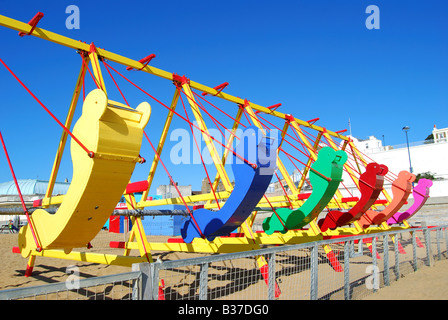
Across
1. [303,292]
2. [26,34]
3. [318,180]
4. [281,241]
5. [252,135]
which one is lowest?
[303,292]

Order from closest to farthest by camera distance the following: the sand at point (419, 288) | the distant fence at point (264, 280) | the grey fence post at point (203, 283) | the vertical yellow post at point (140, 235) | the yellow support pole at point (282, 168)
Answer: the distant fence at point (264, 280), the grey fence post at point (203, 283), the sand at point (419, 288), the vertical yellow post at point (140, 235), the yellow support pole at point (282, 168)

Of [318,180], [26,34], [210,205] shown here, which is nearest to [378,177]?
[318,180]

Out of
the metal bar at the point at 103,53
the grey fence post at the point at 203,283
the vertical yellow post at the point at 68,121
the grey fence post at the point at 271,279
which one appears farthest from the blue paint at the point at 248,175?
the metal bar at the point at 103,53

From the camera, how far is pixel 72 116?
7.47 metres

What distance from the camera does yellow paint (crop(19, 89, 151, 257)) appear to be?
14.9ft

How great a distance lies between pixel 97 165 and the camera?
14.8 ft

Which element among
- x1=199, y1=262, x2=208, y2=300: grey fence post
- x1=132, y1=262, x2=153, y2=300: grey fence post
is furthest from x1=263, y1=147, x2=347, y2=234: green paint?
x1=132, y1=262, x2=153, y2=300: grey fence post

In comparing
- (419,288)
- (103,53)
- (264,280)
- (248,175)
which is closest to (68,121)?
(103,53)

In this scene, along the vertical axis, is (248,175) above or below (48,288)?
above

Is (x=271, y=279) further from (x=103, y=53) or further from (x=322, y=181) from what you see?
(x=103, y=53)

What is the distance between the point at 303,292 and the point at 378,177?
4705mm

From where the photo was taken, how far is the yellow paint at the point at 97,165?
4535 millimetres

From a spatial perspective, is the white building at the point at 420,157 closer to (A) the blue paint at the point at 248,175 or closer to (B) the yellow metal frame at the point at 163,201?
(B) the yellow metal frame at the point at 163,201
